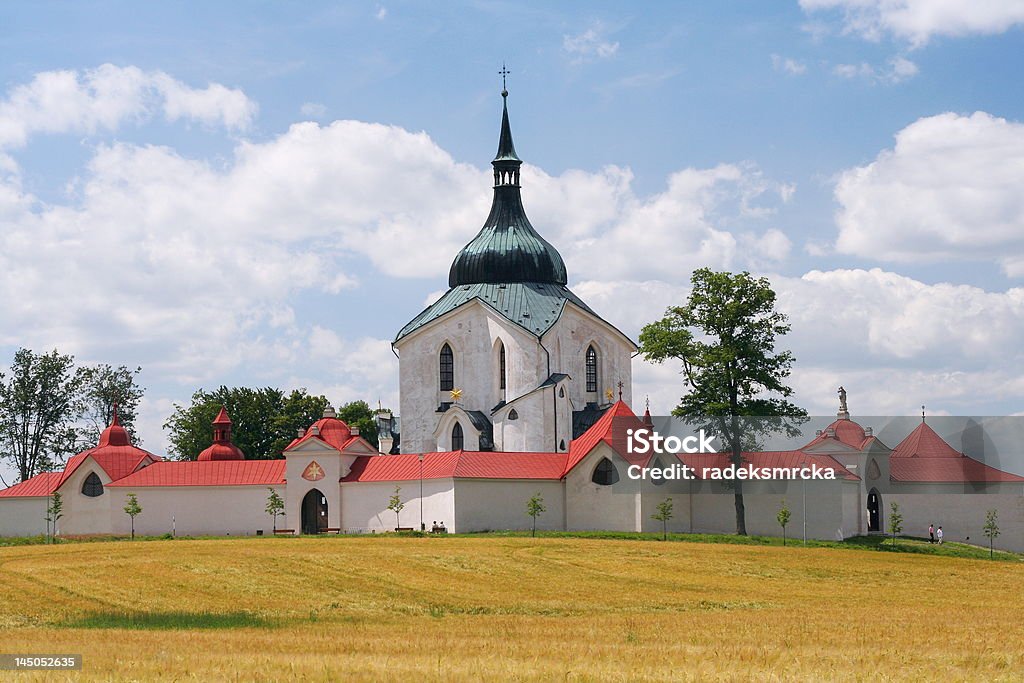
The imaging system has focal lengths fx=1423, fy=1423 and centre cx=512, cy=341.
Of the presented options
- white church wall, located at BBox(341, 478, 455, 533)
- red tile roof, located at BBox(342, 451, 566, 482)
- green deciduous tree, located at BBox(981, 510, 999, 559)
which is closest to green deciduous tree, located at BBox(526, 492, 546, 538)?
red tile roof, located at BBox(342, 451, 566, 482)

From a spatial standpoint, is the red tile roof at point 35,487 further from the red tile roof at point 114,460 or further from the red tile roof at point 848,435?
the red tile roof at point 848,435

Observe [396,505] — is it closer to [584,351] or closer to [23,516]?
[584,351]

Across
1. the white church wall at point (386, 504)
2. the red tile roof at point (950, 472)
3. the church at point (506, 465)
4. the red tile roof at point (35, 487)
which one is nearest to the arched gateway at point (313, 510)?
the church at point (506, 465)

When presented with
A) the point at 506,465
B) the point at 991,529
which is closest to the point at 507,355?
the point at 506,465

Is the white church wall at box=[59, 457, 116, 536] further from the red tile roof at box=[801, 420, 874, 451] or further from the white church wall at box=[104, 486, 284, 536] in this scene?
the red tile roof at box=[801, 420, 874, 451]

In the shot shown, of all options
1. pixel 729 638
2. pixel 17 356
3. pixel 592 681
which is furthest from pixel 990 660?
pixel 17 356

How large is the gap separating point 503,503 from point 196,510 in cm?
1707

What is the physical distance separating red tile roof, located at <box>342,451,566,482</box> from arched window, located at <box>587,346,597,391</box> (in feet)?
37.9

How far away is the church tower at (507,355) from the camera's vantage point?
82000 millimetres

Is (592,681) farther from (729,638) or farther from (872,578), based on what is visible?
(872,578)

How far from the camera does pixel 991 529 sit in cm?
7200

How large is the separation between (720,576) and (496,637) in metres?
23.2

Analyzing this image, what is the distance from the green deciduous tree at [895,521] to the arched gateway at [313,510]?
29577mm

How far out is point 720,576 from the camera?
53188 millimetres
